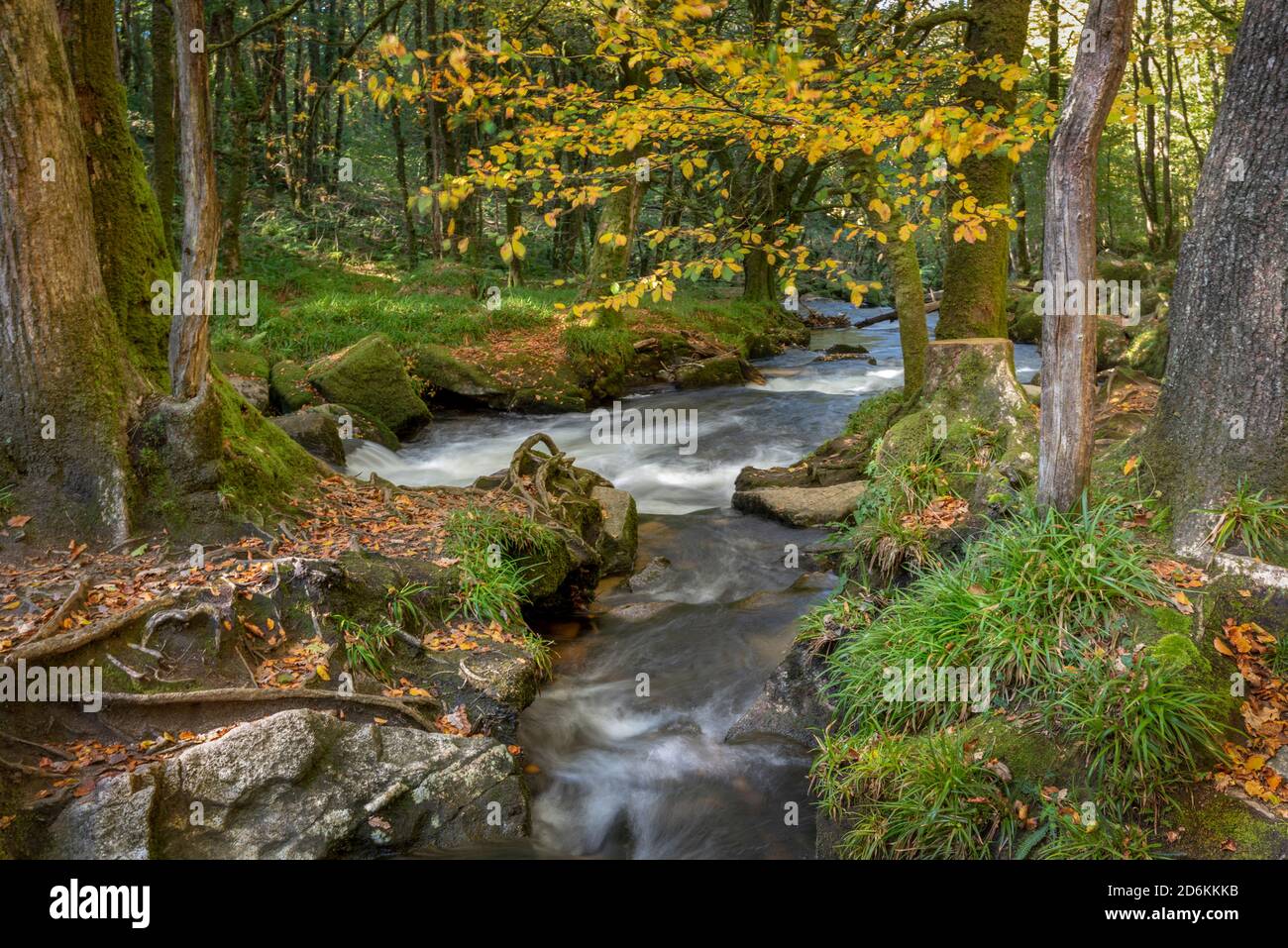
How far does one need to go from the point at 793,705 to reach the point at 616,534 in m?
3.33

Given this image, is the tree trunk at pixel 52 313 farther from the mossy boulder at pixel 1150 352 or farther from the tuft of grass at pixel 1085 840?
the mossy boulder at pixel 1150 352

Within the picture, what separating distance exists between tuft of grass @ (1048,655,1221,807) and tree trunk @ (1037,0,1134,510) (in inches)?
59.8

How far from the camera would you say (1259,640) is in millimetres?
4496

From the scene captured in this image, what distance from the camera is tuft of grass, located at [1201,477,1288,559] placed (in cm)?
472

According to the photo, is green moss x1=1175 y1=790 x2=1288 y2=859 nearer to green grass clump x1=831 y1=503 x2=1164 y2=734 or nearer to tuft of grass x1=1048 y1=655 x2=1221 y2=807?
tuft of grass x1=1048 y1=655 x2=1221 y2=807

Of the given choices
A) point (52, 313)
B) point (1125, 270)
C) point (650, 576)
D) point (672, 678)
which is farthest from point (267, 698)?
point (1125, 270)

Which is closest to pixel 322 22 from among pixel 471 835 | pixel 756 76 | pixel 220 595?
pixel 756 76

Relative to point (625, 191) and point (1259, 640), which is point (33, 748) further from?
point (625, 191)

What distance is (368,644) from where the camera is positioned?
5512mm

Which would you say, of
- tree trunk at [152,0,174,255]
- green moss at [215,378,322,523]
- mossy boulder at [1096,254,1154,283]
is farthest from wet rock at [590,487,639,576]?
mossy boulder at [1096,254,1154,283]

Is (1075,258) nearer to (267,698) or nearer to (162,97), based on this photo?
(267,698)

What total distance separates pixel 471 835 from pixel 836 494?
638 centimetres

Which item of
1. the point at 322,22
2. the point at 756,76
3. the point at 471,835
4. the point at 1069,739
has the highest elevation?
the point at 322,22

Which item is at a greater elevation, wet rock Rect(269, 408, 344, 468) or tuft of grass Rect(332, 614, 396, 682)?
wet rock Rect(269, 408, 344, 468)
